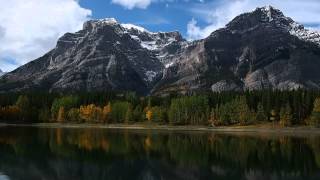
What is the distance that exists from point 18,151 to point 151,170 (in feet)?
99.8

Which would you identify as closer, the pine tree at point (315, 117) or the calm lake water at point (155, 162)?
the calm lake water at point (155, 162)

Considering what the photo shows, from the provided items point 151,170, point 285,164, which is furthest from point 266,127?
point 151,170

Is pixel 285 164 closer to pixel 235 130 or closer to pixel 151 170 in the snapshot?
pixel 151 170

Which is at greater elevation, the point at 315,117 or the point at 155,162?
the point at 315,117

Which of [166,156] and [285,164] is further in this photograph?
[166,156]

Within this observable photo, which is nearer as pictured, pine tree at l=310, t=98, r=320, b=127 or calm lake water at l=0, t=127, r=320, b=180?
calm lake water at l=0, t=127, r=320, b=180

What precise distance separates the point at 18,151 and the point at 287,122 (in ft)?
438

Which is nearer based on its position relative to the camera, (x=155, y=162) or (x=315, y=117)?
(x=155, y=162)

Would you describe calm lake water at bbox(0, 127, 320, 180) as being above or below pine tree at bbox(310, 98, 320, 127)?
below

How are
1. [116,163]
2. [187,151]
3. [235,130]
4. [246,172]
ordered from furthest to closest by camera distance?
1. [235,130]
2. [187,151]
3. [116,163]
4. [246,172]

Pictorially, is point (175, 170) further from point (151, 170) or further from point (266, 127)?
point (266, 127)

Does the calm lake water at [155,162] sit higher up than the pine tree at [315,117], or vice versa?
the pine tree at [315,117]

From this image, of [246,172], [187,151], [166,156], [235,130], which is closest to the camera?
[246,172]

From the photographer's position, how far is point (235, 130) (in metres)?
193
